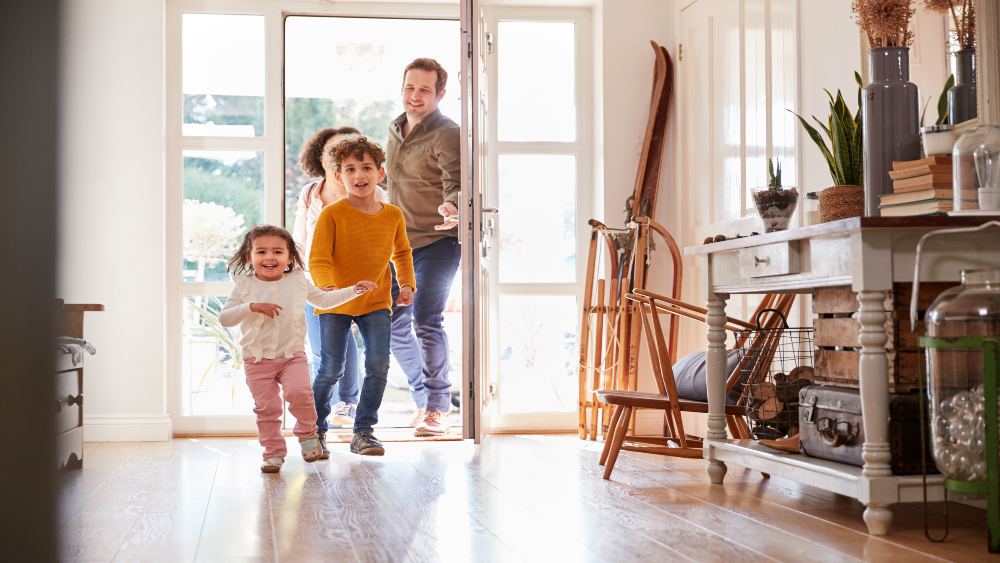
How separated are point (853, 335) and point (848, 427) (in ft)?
0.91

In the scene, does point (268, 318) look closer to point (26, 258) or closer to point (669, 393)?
point (669, 393)

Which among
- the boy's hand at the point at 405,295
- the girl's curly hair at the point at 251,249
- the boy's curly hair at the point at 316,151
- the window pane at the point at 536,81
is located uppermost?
the window pane at the point at 536,81

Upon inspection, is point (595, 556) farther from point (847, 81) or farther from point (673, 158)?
point (673, 158)

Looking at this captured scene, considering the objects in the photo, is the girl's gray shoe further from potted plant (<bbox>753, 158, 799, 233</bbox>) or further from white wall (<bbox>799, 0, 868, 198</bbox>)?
white wall (<bbox>799, 0, 868, 198</bbox>)

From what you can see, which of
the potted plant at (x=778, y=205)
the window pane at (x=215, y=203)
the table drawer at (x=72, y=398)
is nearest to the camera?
the potted plant at (x=778, y=205)

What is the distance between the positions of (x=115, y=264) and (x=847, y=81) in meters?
3.32

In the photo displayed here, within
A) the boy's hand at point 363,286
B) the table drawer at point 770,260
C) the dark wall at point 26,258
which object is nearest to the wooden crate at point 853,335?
the table drawer at point 770,260

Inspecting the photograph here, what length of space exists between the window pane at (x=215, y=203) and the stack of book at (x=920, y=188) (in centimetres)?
328

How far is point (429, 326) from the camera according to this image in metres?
4.84

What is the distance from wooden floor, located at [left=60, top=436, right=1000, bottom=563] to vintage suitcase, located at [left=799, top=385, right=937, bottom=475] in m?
0.16

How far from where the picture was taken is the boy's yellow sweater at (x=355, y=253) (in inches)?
161

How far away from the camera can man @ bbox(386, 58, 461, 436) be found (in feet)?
15.9

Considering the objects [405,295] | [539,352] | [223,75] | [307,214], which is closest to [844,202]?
[405,295]

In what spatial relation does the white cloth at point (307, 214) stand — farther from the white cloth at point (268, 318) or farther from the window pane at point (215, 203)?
the white cloth at point (268, 318)
